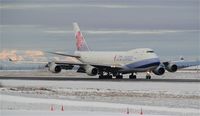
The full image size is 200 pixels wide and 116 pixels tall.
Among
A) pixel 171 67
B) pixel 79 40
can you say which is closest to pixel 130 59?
pixel 171 67

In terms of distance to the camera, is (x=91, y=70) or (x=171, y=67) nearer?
(x=91, y=70)

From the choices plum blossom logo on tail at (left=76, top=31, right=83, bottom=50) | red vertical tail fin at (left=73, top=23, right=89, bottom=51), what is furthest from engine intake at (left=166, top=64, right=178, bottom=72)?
plum blossom logo on tail at (left=76, top=31, right=83, bottom=50)

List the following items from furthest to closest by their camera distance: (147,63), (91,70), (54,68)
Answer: (54,68)
(91,70)
(147,63)

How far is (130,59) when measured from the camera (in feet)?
204

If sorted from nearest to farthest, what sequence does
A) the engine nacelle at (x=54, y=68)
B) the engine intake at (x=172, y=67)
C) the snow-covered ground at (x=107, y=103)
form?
the snow-covered ground at (x=107, y=103) → the engine intake at (x=172, y=67) → the engine nacelle at (x=54, y=68)

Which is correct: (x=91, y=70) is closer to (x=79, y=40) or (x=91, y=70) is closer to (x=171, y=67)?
(x=171, y=67)

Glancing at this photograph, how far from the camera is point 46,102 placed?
29.6 meters

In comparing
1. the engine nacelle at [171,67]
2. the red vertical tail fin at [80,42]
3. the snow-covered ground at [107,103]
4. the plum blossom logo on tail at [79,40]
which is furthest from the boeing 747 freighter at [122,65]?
the snow-covered ground at [107,103]

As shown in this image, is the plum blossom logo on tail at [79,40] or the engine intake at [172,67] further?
the plum blossom logo on tail at [79,40]

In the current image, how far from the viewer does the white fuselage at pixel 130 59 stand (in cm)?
5964

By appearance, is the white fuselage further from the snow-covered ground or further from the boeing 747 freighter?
the snow-covered ground

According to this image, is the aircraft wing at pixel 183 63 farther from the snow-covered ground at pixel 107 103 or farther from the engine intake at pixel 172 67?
the snow-covered ground at pixel 107 103

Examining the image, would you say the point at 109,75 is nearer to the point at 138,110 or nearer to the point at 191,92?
the point at 191,92

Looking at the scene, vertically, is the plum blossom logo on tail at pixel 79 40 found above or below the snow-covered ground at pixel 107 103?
above
